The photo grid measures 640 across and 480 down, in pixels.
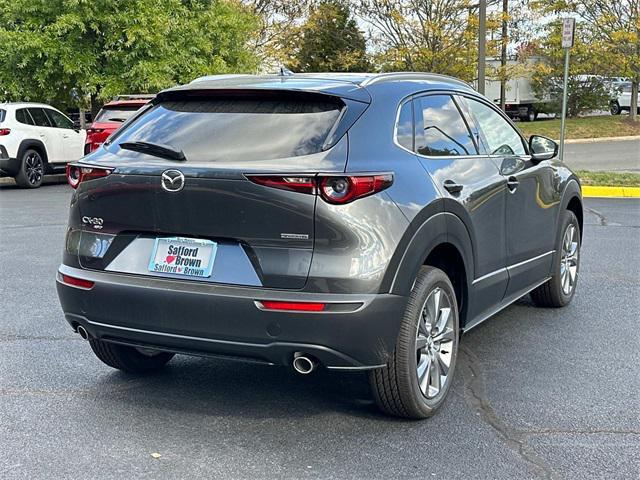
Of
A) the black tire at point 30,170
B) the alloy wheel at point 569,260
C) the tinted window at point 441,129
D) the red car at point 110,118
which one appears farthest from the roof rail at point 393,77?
the black tire at point 30,170

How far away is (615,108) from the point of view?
35.0 metres

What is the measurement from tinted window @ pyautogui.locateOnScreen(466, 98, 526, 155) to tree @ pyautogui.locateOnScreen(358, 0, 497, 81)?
2097 centimetres

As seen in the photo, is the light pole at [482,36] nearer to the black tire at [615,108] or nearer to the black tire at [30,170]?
the black tire at [30,170]

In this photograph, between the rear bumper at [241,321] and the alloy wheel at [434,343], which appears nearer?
the rear bumper at [241,321]

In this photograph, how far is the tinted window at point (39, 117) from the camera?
52.7 ft

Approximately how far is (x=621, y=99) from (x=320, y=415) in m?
34.4

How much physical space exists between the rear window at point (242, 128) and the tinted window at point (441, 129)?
0.65 meters

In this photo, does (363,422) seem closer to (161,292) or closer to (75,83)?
(161,292)

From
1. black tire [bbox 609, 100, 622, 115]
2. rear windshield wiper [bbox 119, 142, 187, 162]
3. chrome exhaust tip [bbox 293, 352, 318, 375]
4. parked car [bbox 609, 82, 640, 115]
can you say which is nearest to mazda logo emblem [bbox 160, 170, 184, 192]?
rear windshield wiper [bbox 119, 142, 187, 162]

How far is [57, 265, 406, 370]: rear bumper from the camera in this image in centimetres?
345

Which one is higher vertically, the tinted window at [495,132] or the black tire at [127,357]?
the tinted window at [495,132]

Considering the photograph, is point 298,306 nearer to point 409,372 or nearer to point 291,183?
point 291,183

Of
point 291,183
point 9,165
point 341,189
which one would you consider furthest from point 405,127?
point 9,165

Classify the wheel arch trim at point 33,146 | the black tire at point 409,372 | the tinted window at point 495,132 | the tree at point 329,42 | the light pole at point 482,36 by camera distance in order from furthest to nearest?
the tree at point 329,42
the light pole at point 482,36
the wheel arch trim at point 33,146
the tinted window at point 495,132
the black tire at point 409,372
